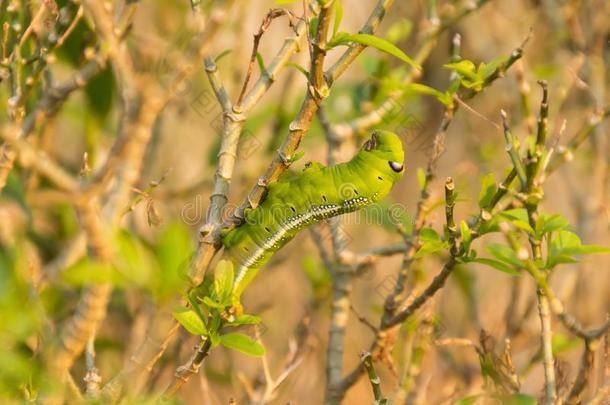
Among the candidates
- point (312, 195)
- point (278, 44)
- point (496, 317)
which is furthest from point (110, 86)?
point (496, 317)

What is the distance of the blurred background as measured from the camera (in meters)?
1.60

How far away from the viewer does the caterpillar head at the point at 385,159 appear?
1203mm

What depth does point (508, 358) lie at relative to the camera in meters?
1.25

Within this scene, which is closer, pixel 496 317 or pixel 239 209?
pixel 239 209

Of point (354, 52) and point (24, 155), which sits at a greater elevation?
point (354, 52)

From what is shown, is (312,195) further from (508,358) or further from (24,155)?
(24,155)

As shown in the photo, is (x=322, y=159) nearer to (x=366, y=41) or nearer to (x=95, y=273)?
(x=366, y=41)

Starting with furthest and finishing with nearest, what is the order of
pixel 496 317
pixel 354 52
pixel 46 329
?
pixel 496 317, pixel 354 52, pixel 46 329

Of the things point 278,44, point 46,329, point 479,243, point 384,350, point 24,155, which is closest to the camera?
point 24,155

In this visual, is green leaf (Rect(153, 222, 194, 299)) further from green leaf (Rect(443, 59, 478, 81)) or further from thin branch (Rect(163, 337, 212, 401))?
green leaf (Rect(443, 59, 478, 81))

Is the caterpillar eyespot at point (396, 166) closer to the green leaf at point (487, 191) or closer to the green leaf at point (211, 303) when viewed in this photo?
the green leaf at point (487, 191)

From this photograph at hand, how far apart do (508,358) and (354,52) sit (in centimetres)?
52

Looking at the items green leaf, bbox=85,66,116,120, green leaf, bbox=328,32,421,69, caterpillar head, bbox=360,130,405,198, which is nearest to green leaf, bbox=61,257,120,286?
green leaf, bbox=328,32,421,69

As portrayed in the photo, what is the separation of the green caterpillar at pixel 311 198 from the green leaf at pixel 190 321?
0.12 meters
